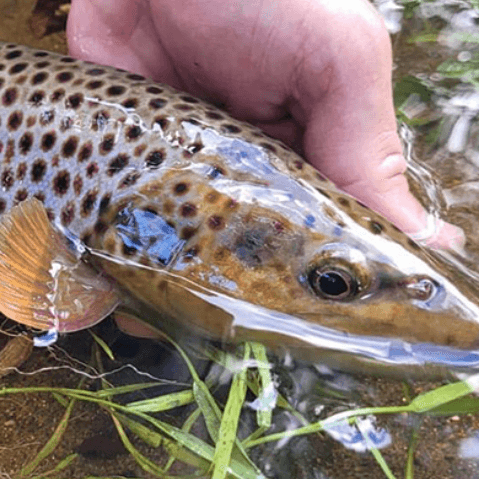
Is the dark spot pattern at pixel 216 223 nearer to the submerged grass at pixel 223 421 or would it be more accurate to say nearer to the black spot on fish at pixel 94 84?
the submerged grass at pixel 223 421

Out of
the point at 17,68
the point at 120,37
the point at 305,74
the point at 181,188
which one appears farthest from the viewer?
the point at 120,37

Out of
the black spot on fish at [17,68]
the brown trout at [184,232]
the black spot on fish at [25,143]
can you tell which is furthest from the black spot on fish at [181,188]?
the black spot on fish at [17,68]

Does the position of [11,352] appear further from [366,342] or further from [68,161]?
[366,342]

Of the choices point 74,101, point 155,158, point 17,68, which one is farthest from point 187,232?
point 17,68

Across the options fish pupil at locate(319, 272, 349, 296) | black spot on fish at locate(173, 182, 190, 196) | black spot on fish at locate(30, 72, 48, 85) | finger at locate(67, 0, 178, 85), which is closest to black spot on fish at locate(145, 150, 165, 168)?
black spot on fish at locate(173, 182, 190, 196)

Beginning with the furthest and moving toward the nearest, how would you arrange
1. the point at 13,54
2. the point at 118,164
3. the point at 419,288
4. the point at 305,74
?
the point at 13,54 → the point at 305,74 → the point at 118,164 → the point at 419,288

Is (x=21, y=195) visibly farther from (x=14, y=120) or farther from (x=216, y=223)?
(x=216, y=223)
